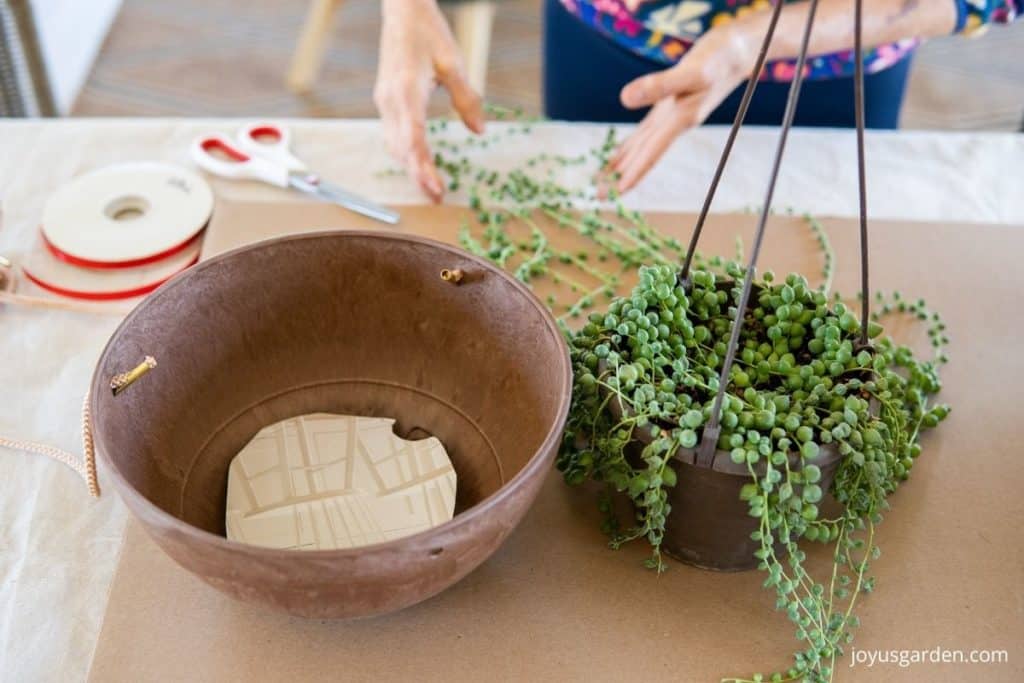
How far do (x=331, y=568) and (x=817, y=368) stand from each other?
37 centimetres

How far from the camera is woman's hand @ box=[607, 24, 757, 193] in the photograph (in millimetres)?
1011

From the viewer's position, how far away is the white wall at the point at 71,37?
7.11 feet

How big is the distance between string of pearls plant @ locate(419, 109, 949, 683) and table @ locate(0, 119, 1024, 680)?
0.29 m

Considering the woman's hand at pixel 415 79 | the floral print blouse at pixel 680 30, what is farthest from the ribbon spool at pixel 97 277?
the floral print blouse at pixel 680 30

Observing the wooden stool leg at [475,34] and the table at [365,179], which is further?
the wooden stool leg at [475,34]

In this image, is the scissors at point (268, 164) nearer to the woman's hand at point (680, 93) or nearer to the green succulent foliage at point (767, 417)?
the woman's hand at point (680, 93)

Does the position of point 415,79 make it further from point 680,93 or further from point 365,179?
point 680,93

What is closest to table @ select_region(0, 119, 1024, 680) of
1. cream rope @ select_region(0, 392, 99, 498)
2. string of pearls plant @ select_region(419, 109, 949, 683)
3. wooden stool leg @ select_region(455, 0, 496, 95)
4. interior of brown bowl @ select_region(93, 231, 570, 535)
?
cream rope @ select_region(0, 392, 99, 498)

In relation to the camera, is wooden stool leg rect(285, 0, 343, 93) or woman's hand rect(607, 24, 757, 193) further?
wooden stool leg rect(285, 0, 343, 93)

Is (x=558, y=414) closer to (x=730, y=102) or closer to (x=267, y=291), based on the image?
(x=267, y=291)

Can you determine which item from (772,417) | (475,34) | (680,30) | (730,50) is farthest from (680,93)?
(475,34)

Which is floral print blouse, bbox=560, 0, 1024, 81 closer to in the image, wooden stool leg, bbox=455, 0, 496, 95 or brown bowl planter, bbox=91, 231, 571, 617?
brown bowl planter, bbox=91, 231, 571, 617

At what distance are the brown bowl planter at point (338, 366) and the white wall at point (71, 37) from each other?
1.59m

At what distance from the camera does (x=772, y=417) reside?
0.63m
